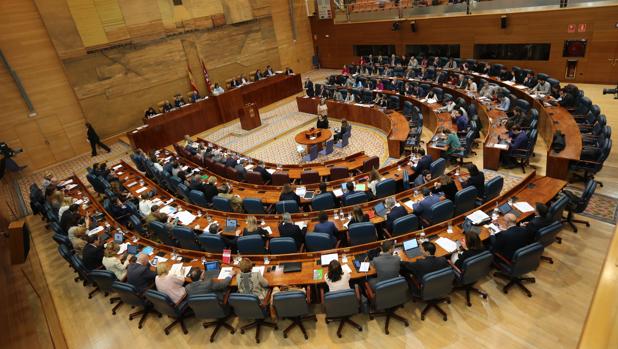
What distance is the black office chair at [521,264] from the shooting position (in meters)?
5.50

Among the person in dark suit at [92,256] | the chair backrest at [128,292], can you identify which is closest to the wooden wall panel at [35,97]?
the person in dark suit at [92,256]

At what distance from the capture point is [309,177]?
9.66 metres

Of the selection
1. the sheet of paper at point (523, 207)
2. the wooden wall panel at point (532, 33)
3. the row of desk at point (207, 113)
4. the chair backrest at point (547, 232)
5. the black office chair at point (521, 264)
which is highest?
the wooden wall panel at point (532, 33)

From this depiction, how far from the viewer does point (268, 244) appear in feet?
23.5

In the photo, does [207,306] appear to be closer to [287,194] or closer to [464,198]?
[287,194]

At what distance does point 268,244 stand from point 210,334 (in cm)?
190

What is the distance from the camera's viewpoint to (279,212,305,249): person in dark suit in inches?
274

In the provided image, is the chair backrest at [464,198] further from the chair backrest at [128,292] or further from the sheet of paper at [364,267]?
the chair backrest at [128,292]

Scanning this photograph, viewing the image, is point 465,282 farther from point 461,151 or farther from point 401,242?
point 461,151

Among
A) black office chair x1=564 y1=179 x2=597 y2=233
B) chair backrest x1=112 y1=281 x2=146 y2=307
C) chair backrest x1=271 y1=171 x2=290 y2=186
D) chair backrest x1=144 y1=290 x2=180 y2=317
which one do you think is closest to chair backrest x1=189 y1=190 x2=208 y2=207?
chair backrest x1=271 y1=171 x2=290 y2=186

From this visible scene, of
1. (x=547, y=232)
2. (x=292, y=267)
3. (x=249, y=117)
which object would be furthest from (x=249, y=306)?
(x=249, y=117)

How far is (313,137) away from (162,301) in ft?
27.9

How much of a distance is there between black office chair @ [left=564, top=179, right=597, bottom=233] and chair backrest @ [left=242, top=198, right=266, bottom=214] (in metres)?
6.32

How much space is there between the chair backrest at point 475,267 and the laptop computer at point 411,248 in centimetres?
76
